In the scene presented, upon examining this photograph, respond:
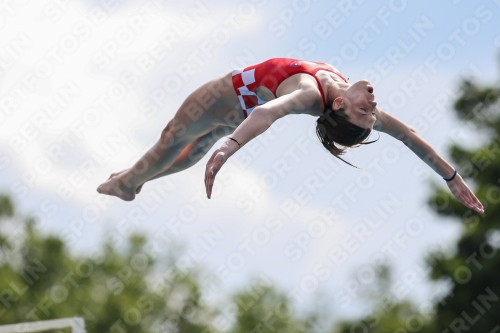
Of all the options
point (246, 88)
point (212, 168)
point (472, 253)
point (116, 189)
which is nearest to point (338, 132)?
point (246, 88)

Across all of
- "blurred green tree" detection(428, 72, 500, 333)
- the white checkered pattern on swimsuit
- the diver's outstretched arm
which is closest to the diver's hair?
the diver's outstretched arm

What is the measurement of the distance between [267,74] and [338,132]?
0.76 metres

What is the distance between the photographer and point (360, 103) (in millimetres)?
5832

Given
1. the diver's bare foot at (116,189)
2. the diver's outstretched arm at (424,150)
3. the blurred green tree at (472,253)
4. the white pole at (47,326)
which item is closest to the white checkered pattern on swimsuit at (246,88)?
the diver's outstretched arm at (424,150)

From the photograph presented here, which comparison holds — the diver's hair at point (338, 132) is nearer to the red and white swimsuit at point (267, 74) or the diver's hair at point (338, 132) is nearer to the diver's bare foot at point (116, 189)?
the red and white swimsuit at point (267, 74)

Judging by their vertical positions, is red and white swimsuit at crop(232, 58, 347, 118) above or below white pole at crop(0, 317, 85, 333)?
above

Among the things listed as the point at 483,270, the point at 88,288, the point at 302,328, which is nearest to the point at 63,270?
the point at 88,288

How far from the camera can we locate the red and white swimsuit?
6.12 meters

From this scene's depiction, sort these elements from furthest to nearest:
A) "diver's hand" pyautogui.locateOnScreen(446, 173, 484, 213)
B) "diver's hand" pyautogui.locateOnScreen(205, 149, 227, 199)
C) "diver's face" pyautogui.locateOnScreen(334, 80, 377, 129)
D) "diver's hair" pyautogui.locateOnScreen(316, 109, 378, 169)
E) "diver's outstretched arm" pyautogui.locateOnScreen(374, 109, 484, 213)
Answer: "diver's hand" pyautogui.locateOnScreen(446, 173, 484, 213), "diver's outstretched arm" pyautogui.locateOnScreen(374, 109, 484, 213), "diver's hair" pyautogui.locateOnScreen(316, 109, 378, 169), "diver's face" pyautogui.locateOnScreen(334, 80, 377, 129), "diver's hand" pyautogui.locateOnScreen(205, 149, 227, 199)

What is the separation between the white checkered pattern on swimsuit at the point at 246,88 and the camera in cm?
643

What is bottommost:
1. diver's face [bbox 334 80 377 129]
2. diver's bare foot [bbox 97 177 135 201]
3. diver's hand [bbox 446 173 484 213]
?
diver's hand [bbox 446 173 484 213]

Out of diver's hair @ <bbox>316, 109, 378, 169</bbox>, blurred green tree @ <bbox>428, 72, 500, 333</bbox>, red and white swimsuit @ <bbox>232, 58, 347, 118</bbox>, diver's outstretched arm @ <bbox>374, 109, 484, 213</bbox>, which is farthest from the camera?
blurred green tree @ <bbox>428, 72, 500, 333</bbox>

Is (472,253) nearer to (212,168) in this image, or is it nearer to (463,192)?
(463,192)

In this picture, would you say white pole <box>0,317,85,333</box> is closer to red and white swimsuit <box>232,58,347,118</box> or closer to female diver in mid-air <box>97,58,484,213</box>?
female diver in mid-air <box>97,58,484,213</box>
